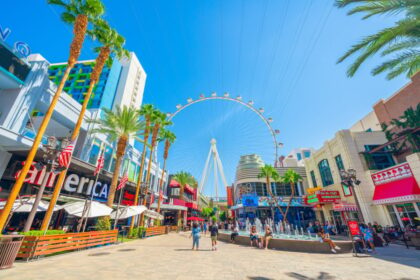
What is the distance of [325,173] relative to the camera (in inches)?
1203

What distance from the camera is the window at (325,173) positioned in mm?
29484

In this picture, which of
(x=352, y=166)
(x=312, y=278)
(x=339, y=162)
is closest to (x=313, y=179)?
(x=339, y=162)

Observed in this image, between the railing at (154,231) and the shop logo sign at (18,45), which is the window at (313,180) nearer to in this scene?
the railing at (154,231)

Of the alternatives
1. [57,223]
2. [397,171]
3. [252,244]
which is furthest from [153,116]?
[397,171]

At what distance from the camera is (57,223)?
59.9 feet

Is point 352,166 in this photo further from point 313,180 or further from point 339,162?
point 313,180

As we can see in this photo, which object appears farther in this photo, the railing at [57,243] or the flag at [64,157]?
the flag at [64,157]

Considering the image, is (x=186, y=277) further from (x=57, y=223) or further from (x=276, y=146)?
(x=276, y=146)

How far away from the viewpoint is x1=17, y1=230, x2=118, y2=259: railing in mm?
8180

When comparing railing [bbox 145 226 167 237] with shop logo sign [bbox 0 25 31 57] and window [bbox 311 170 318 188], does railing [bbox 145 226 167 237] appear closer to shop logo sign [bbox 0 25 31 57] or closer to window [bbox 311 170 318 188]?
shop logo sign [bbox 0 25 31 57]

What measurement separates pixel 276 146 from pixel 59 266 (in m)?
43.6

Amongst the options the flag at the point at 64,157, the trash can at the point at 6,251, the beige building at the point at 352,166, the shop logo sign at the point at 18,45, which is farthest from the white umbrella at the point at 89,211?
the beige building at the point at 352,166

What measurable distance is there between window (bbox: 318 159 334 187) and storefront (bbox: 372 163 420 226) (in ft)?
27.4

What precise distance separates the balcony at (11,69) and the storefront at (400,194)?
3252 cm
